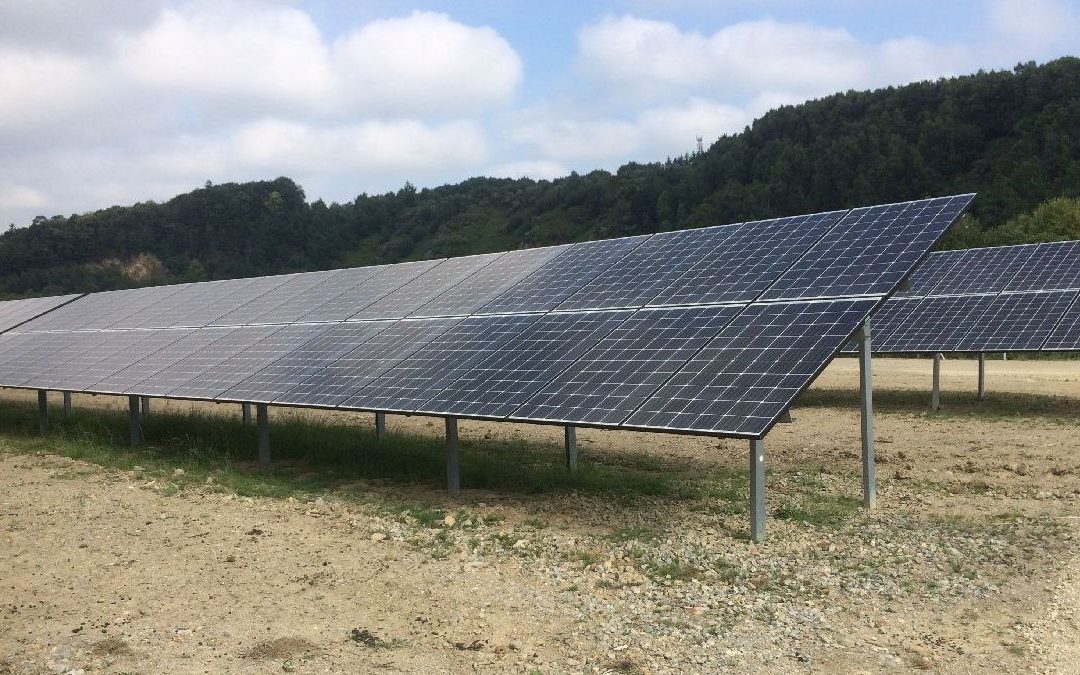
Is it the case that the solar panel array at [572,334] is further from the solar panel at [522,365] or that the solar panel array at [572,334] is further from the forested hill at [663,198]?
the forested hill at [663,198]

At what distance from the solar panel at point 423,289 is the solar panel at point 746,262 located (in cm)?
532

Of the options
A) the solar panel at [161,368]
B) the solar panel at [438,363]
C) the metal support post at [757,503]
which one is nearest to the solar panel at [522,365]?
the solar panel at [438,363]

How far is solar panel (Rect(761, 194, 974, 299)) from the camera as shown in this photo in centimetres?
1097

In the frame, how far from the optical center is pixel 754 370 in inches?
389

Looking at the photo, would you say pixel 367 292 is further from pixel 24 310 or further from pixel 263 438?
pixel 24 310

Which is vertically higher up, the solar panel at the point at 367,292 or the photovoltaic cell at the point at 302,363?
the solar panel at the point at 367,292

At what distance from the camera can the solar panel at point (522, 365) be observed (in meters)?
11.3

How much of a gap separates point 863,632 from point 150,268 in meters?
84.6

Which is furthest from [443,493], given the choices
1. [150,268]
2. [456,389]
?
[150,268]

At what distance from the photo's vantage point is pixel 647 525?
10578mm

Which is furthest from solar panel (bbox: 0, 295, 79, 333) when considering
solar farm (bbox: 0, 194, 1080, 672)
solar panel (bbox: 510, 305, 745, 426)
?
solar panel (bbox: 510, 305, 745, 426)

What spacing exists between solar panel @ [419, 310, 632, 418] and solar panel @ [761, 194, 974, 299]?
8.03 ft

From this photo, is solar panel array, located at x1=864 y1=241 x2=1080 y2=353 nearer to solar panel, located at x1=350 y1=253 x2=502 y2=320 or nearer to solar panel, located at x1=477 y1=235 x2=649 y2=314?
solar panel, located at x1=477 y1=235 x2=649 y2=314

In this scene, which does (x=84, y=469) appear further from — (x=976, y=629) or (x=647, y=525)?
(x=976, y=629)
